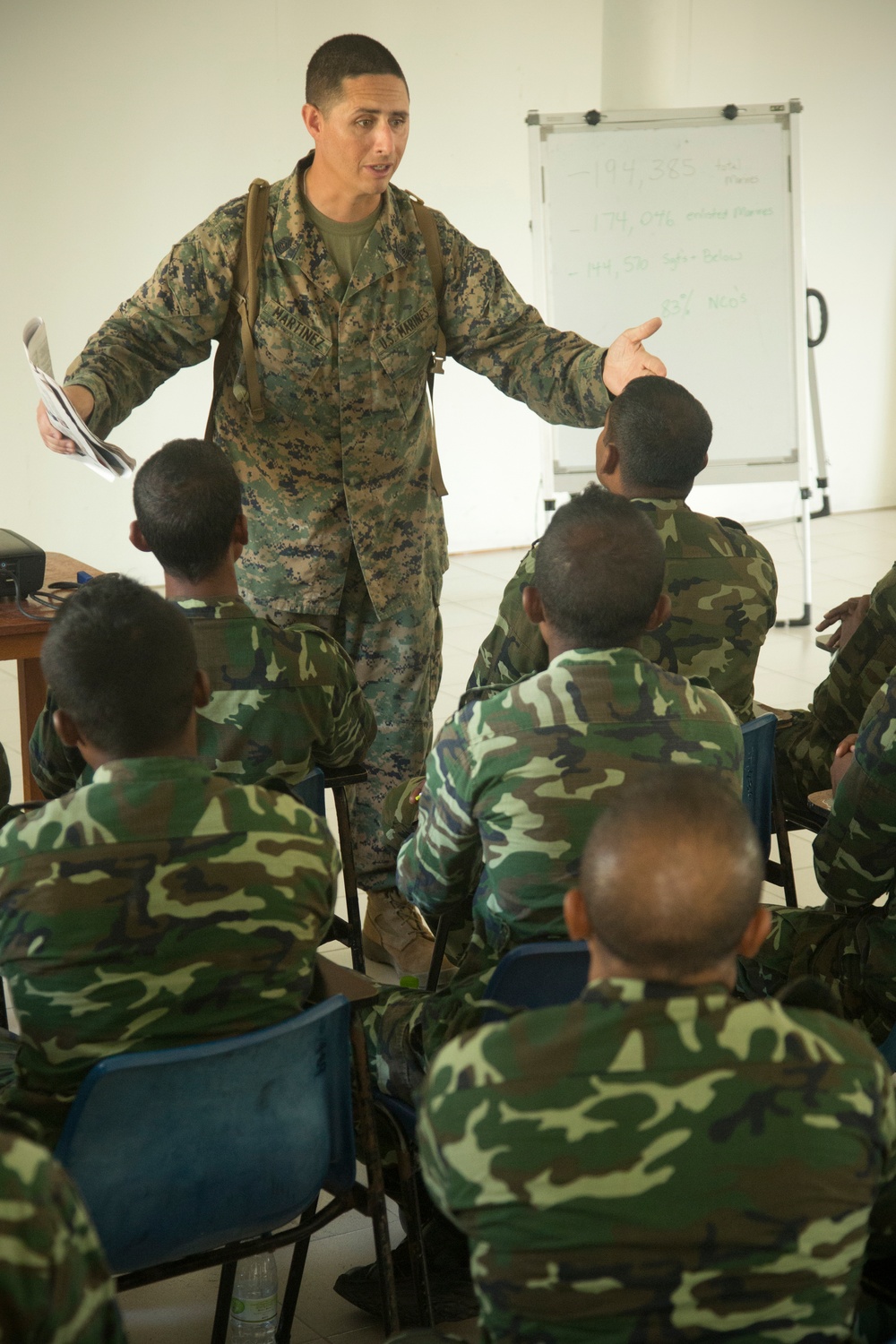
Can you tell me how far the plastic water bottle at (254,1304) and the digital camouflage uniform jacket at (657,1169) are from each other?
0.86m

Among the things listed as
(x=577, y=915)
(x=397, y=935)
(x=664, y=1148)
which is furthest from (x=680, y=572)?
(x=664, y=1148)

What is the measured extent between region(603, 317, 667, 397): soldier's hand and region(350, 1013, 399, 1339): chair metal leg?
→ 162cm

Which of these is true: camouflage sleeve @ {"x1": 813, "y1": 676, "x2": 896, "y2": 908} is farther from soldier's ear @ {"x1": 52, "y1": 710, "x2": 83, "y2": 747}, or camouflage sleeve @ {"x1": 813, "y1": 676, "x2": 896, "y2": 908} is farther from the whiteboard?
the whiteboard

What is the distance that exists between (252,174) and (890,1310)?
5527mm

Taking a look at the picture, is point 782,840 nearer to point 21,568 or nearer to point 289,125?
point 21,568

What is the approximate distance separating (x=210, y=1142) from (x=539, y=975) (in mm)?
420

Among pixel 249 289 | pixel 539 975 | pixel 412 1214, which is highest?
pixel 249 289

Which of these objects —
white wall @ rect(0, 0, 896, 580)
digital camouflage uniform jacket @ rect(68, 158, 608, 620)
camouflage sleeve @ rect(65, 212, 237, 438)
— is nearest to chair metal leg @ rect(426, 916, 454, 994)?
digital camouflage uniform jacket @ rect(68, 158, 608, 620)

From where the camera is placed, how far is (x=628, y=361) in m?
2.95

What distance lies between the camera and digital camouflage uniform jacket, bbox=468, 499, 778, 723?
2582 millimetres

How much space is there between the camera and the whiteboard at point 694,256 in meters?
5.36

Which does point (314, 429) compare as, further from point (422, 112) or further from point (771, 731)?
point (422, 112)

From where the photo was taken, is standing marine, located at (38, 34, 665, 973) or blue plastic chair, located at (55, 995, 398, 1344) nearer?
blue plastic chair, located at (55, 995, 398, 1344)

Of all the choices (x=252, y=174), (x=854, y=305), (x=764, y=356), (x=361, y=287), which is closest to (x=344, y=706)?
(x=361, y=287)
